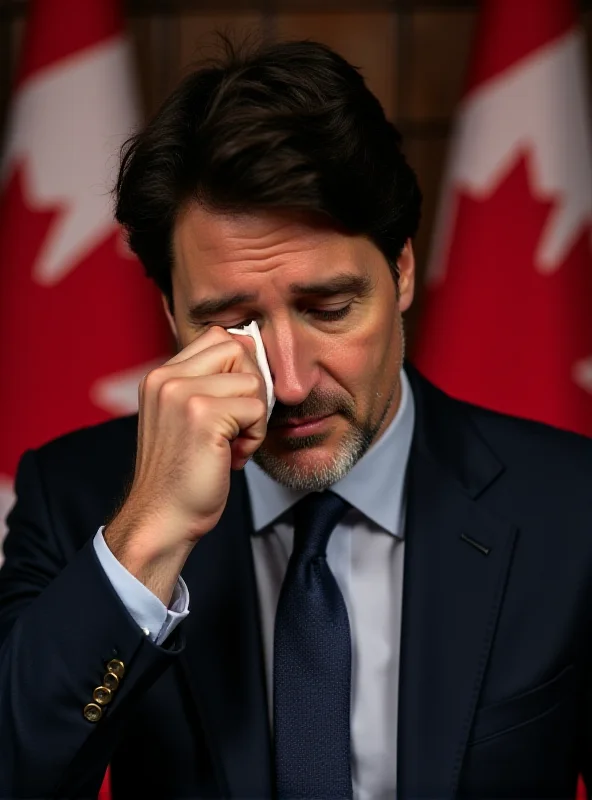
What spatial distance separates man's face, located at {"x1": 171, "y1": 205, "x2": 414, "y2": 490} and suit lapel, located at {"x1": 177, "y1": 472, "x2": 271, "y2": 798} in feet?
0.47

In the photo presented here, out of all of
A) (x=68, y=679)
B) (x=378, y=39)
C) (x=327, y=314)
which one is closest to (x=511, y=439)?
(x=327, y=314)

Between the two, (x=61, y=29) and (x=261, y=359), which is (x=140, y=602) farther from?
(x=61, y=29)

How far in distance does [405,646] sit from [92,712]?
0.41 m

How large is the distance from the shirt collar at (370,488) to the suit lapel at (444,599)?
2 centimetres

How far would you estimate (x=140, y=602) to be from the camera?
1.19 metres

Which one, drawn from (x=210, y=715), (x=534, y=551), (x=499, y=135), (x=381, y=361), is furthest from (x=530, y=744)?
(x=499, y=135)

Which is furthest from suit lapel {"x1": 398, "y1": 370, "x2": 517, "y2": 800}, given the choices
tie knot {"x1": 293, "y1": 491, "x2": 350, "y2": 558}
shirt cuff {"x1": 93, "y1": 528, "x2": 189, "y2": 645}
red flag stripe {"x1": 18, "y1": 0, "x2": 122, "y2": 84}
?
red flag stripe {"x1": 18, "y1": 0, "x2": 122, "y2": 84}

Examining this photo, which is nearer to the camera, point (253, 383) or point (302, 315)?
point (253, 383)

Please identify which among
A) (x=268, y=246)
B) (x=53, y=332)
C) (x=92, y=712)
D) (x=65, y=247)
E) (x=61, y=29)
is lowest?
(x=53, y=332)

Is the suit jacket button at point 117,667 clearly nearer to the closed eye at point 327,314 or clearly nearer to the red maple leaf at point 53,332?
the closed eye at point 327,314

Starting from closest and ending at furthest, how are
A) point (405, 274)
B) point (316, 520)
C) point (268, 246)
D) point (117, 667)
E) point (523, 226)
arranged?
point (117, 667), point (268, 246), point (316, 520), point (405, 274), point (523, 226)

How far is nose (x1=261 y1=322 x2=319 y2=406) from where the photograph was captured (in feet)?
4.18

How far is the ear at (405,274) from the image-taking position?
4.99ft

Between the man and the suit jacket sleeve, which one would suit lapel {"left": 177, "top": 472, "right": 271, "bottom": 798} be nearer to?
the man
